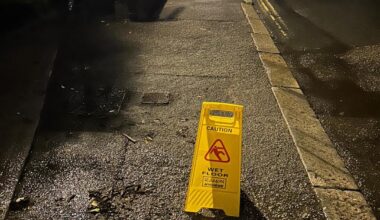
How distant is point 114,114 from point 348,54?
16.4 ft

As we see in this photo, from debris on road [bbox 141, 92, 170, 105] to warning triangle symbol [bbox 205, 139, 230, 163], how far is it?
230 centimetres

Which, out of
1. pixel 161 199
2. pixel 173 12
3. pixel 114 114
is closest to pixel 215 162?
pixel 161 199

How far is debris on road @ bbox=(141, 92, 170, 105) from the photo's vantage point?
564 cm

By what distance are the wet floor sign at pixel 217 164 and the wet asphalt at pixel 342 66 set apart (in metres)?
1.67

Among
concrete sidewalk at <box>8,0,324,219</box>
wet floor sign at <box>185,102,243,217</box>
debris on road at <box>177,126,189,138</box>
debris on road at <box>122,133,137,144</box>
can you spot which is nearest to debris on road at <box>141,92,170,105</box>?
concrete sidewalk at <box>8,0,324,219</box>

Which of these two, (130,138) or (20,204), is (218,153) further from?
(20,204)

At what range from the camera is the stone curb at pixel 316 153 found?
3.87m

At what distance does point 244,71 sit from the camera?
22.0 ft

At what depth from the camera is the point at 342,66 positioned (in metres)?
6.94

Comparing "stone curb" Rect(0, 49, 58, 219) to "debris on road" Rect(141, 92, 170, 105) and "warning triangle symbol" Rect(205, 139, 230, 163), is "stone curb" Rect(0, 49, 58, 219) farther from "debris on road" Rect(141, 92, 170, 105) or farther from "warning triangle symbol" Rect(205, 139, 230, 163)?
"warning triangle symbol" Rect(205, 139, 230, 163)

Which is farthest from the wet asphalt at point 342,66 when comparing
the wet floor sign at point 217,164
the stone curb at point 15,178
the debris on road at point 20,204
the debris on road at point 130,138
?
the stone curb at point 15,178

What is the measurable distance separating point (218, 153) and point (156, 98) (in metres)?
2.48

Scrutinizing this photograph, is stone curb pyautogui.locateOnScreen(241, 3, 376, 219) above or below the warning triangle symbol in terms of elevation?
below

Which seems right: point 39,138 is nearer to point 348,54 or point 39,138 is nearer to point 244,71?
point 244,71
